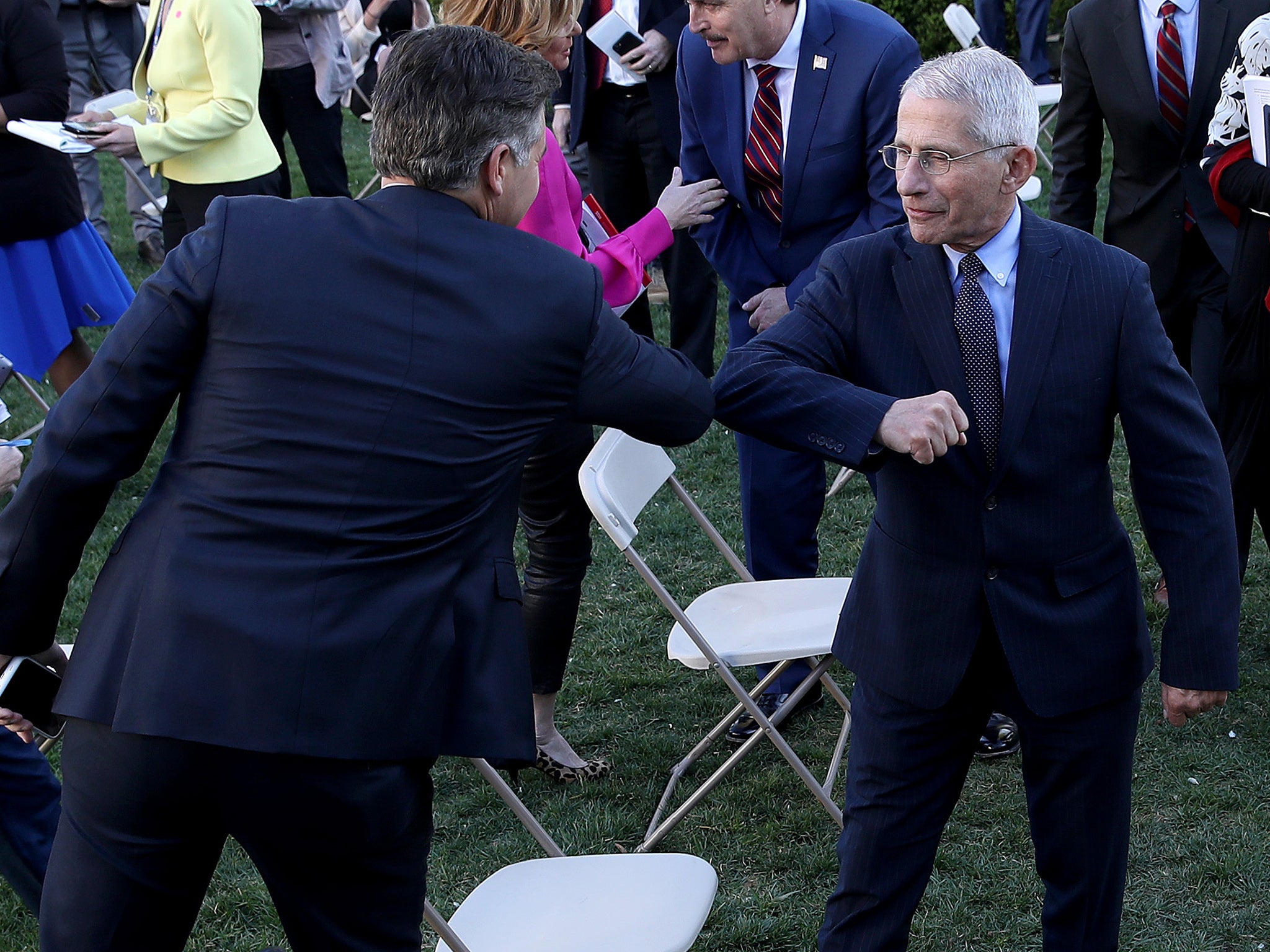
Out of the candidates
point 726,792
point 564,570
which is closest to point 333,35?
point 564,570

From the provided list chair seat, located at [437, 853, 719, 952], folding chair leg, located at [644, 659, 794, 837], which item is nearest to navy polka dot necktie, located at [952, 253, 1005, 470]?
chair seat, located at [437, 853, 719, 952]

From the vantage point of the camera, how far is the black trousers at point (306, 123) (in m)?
8.02

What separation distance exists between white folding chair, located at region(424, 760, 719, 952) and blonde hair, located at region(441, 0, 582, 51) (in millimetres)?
1816

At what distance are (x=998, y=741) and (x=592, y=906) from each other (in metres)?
1.84

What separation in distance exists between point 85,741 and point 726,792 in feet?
7.69

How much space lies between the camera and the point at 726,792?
13.3ft

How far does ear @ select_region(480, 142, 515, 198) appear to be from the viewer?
2107mm

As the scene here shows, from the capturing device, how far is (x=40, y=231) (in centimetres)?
556

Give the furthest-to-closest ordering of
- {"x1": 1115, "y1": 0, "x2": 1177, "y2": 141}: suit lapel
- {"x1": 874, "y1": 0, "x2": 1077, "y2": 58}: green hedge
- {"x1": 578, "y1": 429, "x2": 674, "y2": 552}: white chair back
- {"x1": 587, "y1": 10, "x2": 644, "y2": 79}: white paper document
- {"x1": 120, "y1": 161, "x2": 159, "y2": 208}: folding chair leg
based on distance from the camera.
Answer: {"x1": 874, "y1": 0, "x2": 1077, "y2": 58}: green hedge → {"x1": 120, "y1": 161, "x2": 159, "y2": 208}: folding chair leg → {"x1": 587, "y1": 10, "x2": 644, "y2": 79}: white paper document → {"x1": 1115, "y1": 0, "x2": 1177, "y2": 141}: suit lapel → {"x1": 578, "y1": 429, "x2": 674, "y2": 552}: white chair back

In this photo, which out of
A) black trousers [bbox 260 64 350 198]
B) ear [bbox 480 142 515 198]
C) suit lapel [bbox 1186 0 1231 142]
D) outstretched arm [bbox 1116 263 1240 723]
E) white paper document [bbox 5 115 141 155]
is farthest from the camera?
black trousers [bbox 260 64 350 198]

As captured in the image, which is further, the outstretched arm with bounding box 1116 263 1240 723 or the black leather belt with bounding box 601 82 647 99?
the black leather belt with bounding box 601 82 647 99

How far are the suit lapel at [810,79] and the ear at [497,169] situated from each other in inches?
81.8

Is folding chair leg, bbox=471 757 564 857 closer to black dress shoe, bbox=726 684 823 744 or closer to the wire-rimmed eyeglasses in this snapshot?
black dress shoe, bbox=726 684 823 744

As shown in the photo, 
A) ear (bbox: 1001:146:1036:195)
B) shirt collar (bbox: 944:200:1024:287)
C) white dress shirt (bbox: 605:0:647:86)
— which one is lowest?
white dress shirt (bbox: 605:0:647:86)
